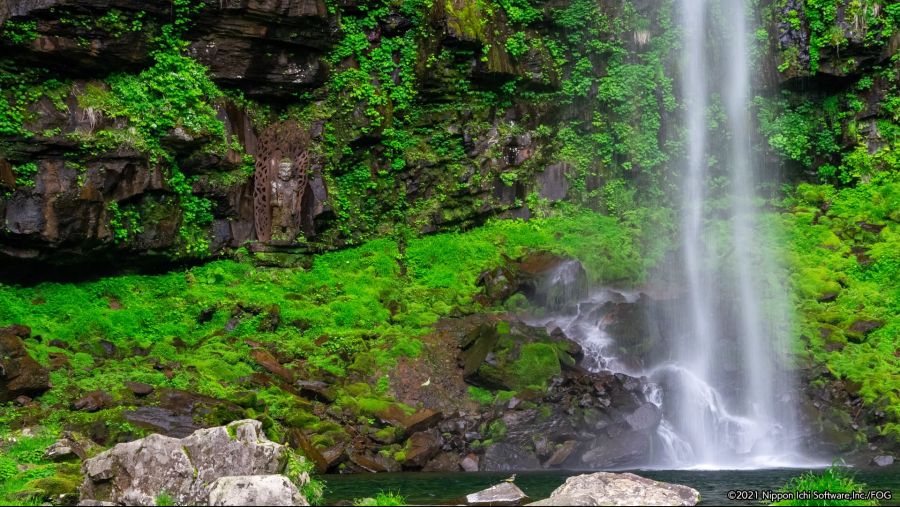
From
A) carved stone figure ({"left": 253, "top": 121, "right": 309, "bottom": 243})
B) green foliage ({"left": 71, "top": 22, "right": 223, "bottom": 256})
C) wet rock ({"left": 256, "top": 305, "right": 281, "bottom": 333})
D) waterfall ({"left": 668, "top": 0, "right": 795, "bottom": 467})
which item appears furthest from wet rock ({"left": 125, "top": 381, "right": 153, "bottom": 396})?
waterfall ({"left": 668, "top": 0, "right": 795, "bottom": 467})

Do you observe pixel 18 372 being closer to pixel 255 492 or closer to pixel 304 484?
pixel 304 484

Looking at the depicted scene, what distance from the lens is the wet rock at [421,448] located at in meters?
16.6

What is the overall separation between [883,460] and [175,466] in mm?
14877

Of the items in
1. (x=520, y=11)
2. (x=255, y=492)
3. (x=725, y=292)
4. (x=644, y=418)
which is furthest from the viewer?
(x=520, y=11)

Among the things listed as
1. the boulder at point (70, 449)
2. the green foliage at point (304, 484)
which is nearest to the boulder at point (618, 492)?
the green foliage at point (304, 484)

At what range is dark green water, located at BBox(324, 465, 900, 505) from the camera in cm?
1234

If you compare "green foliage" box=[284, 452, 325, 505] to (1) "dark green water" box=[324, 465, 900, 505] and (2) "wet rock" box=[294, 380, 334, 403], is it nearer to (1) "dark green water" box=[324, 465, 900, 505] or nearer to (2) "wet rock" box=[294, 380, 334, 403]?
(1) "dark green water" box=[324, 465, 900, 505]

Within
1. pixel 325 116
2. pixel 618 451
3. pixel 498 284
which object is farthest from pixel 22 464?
pixel 325 116

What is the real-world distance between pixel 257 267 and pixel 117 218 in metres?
4.55

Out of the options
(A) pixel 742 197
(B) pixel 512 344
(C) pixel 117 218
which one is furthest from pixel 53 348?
(A) pixel 742 197

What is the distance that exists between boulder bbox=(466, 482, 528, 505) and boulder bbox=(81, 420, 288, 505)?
9.83ft

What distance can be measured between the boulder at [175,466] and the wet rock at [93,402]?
16.7ft

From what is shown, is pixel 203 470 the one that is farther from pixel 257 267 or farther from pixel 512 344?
pixel 257 267

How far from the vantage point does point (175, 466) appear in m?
10.9
